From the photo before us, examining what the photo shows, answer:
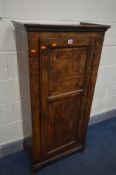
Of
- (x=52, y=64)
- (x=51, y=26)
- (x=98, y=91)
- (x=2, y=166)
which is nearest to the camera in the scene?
(x=51, y=26)

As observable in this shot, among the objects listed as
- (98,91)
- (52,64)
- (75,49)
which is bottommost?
(98,91)

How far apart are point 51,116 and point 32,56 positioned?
564 millimetres

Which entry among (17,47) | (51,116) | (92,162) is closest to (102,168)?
(92,162)

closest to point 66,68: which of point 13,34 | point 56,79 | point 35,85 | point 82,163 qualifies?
point 56,79

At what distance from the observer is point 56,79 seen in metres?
1.19

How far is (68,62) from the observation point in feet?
3.88

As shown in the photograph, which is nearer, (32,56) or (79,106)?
(32,56)

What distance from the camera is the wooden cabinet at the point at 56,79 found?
1.03 metres

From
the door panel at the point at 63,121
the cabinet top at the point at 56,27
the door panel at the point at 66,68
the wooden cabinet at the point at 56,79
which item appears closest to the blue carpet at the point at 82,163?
the wooden cabinet at the point at 56,79

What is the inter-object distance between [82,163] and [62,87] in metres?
0.94

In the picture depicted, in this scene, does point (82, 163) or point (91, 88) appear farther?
point (82, 163)

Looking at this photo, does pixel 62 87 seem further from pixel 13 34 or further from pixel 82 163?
pixel 82 163

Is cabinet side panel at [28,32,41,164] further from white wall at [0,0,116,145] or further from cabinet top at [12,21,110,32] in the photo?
white wall at [0,0,116,145]

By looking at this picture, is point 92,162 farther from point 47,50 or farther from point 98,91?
point 47,50
